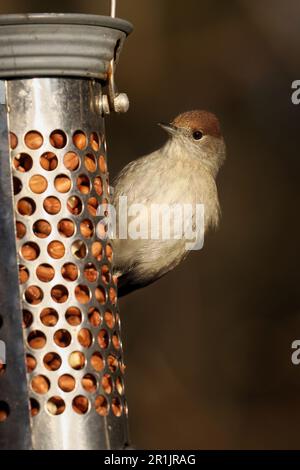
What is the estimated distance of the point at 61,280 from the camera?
150 inches

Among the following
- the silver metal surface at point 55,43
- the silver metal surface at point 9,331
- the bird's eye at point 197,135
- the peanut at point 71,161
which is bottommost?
the silver metal surface at point 9,331

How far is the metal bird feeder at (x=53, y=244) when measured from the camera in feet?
12.1

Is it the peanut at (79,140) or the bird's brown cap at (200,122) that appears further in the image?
the bird's brown cap at (200,122)

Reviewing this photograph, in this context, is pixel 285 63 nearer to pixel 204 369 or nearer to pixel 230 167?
pixel 230 167

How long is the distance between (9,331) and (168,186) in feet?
5.59

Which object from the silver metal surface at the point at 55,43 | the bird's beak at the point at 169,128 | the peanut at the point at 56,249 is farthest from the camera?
the bird's beak at the point at 169,128

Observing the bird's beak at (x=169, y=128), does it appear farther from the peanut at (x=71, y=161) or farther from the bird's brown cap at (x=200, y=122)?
the peanut at (x=71, y=161)

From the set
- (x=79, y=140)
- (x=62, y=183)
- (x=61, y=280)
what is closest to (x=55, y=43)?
(x=79, y=140)

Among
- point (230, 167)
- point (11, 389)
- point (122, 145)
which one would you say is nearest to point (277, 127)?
point (230, 167)

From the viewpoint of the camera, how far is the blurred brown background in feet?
32.3

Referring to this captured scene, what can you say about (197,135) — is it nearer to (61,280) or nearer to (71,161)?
(71,161)

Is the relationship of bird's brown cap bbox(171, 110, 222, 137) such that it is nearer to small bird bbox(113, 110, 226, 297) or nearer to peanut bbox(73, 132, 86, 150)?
small bird bbox(113, 110, 226, 297)

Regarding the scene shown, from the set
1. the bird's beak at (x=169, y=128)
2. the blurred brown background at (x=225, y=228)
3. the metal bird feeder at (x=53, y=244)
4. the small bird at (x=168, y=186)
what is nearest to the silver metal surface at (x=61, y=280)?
the metal bird feeder at (x=53, y=244)

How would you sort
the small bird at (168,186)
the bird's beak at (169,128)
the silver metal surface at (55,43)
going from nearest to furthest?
the silver metal surface at (55,43)
the small bird at (168,186)
the bird's beak at (169,128)
